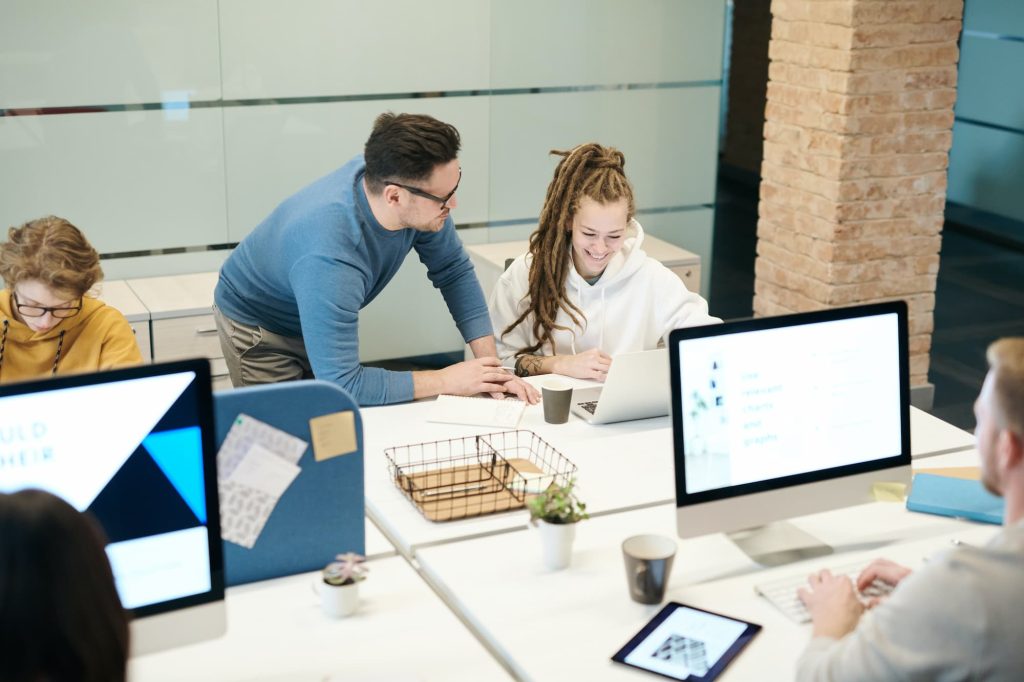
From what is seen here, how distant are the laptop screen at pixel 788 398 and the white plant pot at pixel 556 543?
0.73 ft

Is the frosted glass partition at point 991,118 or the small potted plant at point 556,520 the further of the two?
the frosted glass partition at point 991,118

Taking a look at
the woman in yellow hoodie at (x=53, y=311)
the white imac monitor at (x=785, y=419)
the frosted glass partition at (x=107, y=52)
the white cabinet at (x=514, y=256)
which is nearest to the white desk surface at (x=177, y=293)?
the frosted glass partition at (x=107, y=52)

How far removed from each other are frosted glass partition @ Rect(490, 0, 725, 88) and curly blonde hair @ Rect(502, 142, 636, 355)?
207cm

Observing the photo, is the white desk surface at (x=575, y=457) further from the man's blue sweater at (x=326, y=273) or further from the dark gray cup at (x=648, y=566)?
the dark gray cup at (x=648, y=566)

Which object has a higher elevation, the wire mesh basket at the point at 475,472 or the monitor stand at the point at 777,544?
the wire mesh basket at the point at 475,472

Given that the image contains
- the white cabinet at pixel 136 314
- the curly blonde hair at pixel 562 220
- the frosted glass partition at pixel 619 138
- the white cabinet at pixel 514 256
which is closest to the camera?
the curly blonde hair at pixel 562 220

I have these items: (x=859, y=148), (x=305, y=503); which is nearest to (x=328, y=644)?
(x=305, y=503)

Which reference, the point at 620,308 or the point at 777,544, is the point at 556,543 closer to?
the point at 777,544

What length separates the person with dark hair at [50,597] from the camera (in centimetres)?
111

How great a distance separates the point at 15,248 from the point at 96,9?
2.03 m

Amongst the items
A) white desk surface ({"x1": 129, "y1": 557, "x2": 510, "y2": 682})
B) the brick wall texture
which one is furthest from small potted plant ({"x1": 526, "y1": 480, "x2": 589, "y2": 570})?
the brick wall texture

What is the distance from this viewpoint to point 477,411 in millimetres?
2855

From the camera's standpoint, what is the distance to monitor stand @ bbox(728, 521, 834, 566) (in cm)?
220

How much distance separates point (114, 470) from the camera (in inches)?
65.4
